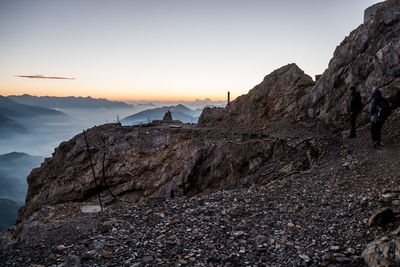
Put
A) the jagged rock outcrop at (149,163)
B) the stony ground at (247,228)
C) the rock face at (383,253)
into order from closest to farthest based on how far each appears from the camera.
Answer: the rock face at (383,253), the stony ground at (247,228), the jagged rock outcrop at (149,163)

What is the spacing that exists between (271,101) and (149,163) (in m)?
12.1

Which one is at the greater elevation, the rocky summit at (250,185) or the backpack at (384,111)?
the backpack at (384,111)

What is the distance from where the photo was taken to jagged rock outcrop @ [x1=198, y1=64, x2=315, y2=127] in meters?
21.9

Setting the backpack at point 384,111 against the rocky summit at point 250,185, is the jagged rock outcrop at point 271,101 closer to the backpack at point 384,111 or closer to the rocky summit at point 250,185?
the rocky summit at point 250,185

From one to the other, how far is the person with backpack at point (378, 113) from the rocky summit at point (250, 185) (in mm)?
621

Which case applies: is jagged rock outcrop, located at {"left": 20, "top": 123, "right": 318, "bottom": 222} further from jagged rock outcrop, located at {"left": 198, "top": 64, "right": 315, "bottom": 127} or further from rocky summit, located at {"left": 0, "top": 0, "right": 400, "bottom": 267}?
jagged rock outcrop, located at {"left": 198, "top": 64, "right": 315, "bottom": 127}

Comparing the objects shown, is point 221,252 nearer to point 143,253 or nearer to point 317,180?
point 143,253

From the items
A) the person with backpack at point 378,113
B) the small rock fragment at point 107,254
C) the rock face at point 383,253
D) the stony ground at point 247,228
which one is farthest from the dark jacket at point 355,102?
the small rock fragment at point 107,254

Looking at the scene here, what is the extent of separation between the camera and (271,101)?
23.1 meters

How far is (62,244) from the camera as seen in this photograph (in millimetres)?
7496

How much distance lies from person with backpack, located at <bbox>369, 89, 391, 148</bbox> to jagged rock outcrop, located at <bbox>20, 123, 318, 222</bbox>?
4.02m

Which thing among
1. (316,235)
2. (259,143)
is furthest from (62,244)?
(259,143)

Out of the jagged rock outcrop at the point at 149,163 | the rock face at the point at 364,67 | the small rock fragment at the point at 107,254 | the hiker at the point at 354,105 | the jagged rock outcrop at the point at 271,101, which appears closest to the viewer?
the small rock fragment at the point at 107,254

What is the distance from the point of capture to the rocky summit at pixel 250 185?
6352 millimetres
